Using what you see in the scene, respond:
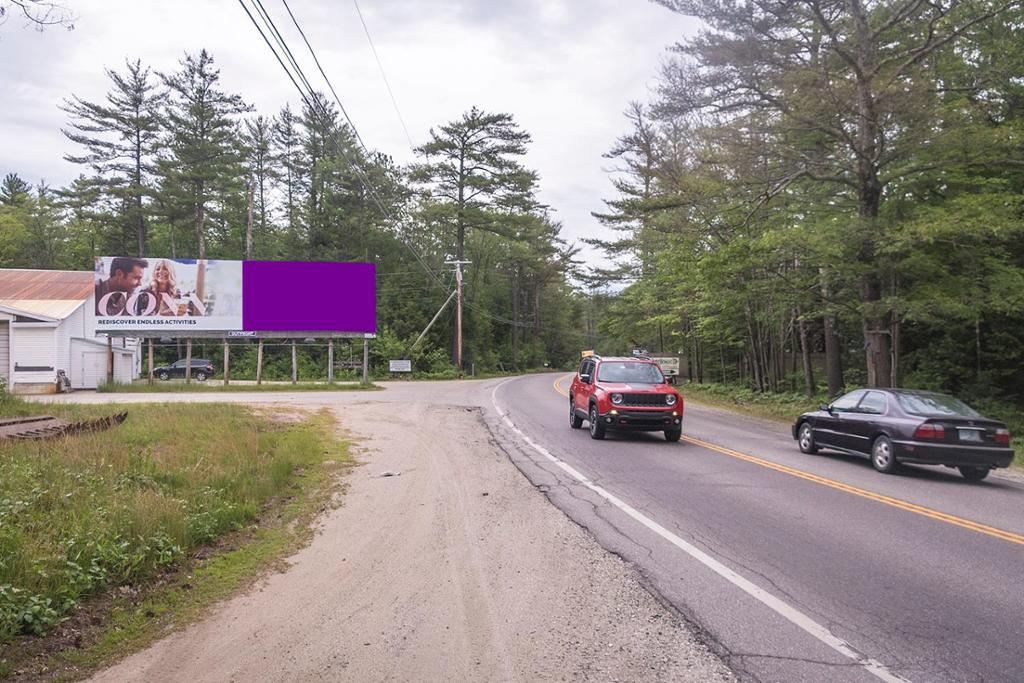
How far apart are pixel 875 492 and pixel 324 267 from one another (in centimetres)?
2901

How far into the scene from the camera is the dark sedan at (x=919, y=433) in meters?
10.1

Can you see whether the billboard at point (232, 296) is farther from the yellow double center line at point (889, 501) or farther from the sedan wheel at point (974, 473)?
the sedan wheel at point (974, 473)

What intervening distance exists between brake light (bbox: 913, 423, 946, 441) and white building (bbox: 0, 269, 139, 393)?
3342 cm

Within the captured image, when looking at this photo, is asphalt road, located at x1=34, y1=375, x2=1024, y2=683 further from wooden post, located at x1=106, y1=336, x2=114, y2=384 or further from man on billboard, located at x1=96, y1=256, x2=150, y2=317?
wooden post, located at x1=106, y1=336, x2=114, y2=384

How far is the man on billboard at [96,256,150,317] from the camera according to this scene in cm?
3306

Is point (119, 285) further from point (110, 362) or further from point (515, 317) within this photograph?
point (515, 317)

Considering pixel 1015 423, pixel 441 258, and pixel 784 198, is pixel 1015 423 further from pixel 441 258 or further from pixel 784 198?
pixel 441 258

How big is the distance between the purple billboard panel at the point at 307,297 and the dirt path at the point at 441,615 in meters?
27.2

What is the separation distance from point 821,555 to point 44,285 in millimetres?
43633

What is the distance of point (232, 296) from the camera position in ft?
112

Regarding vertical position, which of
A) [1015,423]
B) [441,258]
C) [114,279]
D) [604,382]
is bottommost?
[1015,423]

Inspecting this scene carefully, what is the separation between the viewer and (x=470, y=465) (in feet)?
36.1

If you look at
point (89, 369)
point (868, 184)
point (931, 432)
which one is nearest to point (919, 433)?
point (931, 432)

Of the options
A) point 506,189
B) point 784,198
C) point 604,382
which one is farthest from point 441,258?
point 604,382
